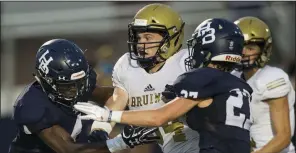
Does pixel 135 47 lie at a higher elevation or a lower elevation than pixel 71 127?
higher

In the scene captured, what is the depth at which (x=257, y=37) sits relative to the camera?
6.24 metres

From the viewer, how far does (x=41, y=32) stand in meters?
9.59

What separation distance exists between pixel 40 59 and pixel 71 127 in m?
0.50

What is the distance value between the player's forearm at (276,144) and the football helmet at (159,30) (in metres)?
0.95

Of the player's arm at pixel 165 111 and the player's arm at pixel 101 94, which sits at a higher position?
the player's arm at pixel 165 111

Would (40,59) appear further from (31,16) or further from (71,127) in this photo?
(31,16)

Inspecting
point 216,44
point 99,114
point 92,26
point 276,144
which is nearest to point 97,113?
point 99,114

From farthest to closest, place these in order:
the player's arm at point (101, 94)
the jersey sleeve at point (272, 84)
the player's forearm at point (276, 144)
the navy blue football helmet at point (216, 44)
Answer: the jersey sleeve at point (272, 84) < the player's forearm at point (276, 144) < the player's arm at point (101, 94) < the navy blue football helmet at point (216, 44)

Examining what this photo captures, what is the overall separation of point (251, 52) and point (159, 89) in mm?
1227

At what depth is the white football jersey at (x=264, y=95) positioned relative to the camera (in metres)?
5.97

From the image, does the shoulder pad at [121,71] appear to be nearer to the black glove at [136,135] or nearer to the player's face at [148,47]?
the player's face at [148,47]

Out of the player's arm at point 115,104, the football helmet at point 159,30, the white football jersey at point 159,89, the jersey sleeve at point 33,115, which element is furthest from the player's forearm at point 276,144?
the jersey sleeve at point 33,115

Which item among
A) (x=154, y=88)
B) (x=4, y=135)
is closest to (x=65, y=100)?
(x=154, y=88)

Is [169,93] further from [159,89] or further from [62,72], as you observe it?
[62,72]
